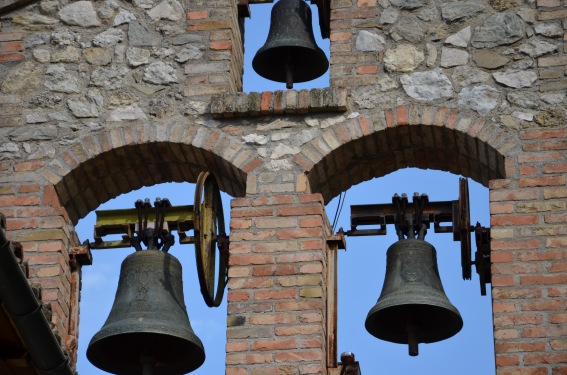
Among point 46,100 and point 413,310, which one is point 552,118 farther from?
point 46,100

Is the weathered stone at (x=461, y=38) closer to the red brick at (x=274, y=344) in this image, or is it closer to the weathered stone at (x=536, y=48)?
the weathered stone at (x=536, y=48)

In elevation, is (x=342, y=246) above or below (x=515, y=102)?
below

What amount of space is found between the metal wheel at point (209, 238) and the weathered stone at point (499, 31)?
6.93ft

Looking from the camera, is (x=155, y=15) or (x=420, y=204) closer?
(x=420, y=204)

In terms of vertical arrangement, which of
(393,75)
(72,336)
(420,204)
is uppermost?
(393,75)

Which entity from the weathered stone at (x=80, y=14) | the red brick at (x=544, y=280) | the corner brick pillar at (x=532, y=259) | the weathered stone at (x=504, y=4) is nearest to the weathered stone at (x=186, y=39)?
the weathered stone at (x=80, y=14)

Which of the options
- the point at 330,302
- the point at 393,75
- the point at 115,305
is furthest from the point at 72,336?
the point at 393,75

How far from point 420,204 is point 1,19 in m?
3.37

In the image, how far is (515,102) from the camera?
559 inches

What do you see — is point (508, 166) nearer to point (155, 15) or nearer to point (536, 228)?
point (536, 228)

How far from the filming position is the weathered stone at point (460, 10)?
14664 mm

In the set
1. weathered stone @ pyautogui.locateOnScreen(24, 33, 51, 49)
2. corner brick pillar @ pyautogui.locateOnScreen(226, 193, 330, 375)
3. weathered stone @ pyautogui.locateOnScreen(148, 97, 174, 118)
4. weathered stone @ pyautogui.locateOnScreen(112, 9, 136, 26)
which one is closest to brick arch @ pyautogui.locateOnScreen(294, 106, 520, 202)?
corner brick pillar @ pyautogui.locateOnScreen(226, 193, 330, 375)

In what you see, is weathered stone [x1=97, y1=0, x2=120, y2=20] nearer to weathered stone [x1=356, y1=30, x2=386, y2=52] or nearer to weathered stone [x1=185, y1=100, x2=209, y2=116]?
weathered stone [x1=185, y1=100, x2=209, y2=116]

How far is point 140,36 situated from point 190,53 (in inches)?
15.7
